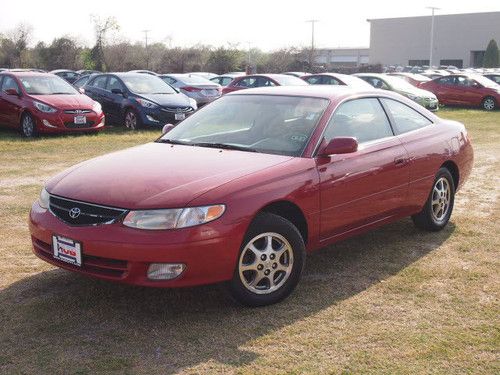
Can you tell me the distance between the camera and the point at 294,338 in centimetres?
384

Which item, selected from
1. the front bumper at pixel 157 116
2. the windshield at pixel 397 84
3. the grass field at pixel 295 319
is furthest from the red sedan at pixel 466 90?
the grass field at pixel 295 319

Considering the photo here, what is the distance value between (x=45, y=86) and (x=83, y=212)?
10.8 meters

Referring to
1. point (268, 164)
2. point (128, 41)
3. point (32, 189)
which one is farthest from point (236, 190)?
point (128, 41)

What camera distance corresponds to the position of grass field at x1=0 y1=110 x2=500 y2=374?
11.6 ft

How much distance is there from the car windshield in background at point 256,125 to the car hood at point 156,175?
6.7 inches

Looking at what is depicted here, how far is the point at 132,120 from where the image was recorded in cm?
1521

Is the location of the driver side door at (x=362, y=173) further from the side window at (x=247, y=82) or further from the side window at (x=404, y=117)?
the side window at (x=247, y=82)

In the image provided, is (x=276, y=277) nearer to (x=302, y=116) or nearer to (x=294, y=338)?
(x=294, y=338)

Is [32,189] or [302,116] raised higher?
[302,116]

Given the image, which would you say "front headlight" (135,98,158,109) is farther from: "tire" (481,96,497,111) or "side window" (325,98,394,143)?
"tire" (481,96,497,111)

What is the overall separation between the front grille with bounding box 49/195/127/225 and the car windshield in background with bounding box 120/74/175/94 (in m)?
11.3

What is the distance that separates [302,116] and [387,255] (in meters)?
1.45

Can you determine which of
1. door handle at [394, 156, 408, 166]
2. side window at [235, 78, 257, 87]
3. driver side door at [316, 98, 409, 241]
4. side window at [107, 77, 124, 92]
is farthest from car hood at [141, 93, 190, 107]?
door handle at [394, 156, 408, 166]

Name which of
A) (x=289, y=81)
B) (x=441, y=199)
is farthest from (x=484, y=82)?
(x=441, y=199)
